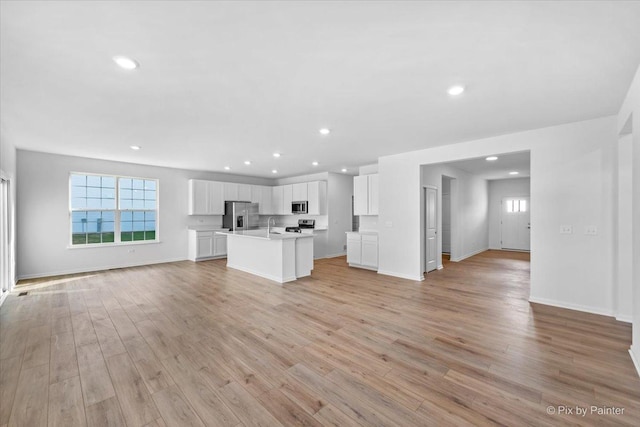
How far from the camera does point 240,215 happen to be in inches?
326

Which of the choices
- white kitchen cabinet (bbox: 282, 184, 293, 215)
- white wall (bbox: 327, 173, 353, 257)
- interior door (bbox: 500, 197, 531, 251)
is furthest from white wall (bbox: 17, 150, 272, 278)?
interior door (bbox: 500, 197, 531, 251)

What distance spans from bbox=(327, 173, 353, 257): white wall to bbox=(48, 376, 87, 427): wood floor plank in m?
6.48

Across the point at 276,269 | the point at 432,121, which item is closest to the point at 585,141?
the point at 432,121

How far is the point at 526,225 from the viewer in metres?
9.27

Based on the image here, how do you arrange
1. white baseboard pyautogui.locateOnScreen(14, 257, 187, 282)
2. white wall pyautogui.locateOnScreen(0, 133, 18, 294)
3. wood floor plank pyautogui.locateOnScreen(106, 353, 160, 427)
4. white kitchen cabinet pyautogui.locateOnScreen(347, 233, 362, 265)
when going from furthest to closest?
white kitchen cabinet pyautogui.locateOnScreen(347, 233, 362, 265)
white baseboard pyautogui.locateOnScreen(14, 257, 187, 282)
white wall pyautogui.locateOnScreen(0, 133, 18, 294)
wood floor plank pyautogui.locateOnScreen(106, 353, 160, 427)

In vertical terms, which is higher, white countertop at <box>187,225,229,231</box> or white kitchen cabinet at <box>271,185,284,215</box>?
white kitchen cabinet at <box>271,185,284,215</box>

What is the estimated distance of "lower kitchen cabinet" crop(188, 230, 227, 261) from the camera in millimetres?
7574

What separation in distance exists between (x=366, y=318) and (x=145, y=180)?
22.1 feet

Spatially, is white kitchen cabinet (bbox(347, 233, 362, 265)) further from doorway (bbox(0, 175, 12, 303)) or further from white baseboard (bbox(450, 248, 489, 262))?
doorway (bbox(0, 175, 12, 303))

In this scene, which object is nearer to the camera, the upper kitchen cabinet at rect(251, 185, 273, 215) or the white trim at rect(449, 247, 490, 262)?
the white trim at rect(449, 247, 490, 262)

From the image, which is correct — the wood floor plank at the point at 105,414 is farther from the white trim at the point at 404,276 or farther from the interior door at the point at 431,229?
the interior door at the point at 431,229

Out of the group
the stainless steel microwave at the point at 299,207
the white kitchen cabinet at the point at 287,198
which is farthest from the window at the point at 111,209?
the stainless steel microwave at the point at 299,207

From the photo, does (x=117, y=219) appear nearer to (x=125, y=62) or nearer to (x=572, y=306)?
(x=125, y=62)

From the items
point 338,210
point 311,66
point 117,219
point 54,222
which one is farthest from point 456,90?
point 54,222
